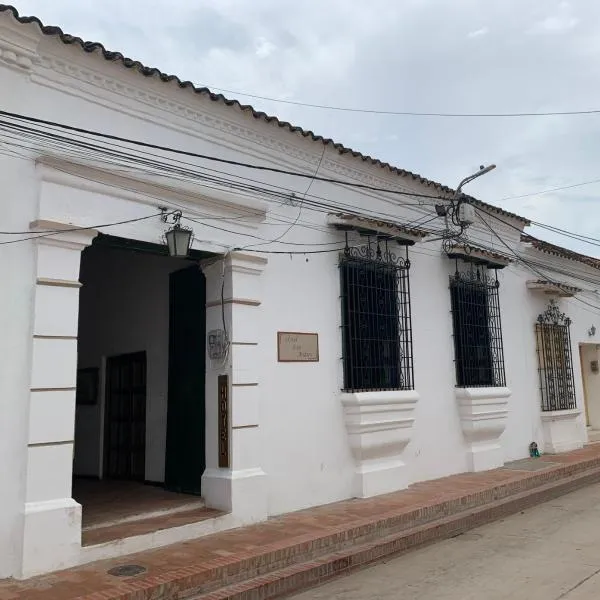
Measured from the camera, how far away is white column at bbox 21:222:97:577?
4.82 m

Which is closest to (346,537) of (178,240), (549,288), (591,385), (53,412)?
(53,412)

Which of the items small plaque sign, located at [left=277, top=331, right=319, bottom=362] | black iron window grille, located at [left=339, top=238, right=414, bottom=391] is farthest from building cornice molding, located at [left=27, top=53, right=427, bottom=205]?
small plaque sign, located at [left=277, top=331, right=319, bottom=362]

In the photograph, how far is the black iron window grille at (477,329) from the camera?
9461mm

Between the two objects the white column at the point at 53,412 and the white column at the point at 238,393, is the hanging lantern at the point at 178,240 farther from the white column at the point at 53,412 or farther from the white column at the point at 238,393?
the white column at the point at 53,412

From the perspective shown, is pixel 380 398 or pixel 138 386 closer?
pixel 380 398

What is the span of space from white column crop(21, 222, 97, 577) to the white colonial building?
0.02 metres

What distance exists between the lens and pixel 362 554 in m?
5.75

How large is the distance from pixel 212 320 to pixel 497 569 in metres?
3.62

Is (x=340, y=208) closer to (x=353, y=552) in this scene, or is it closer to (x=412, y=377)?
(x=412, y=377)

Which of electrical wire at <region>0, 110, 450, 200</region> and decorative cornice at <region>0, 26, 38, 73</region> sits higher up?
decorative cornice at <region>0, 26, 38, 73</region>

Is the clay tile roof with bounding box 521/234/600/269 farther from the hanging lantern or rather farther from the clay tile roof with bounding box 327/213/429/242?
the hanging lantern

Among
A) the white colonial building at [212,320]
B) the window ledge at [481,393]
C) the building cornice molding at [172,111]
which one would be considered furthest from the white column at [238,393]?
the window ledge at [481,393]

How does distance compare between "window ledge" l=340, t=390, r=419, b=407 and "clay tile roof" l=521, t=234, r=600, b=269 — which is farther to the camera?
"clay tile roof" l=521, t=234, r=600, b=269

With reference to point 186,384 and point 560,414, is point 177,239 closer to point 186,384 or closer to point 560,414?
point 186,384
